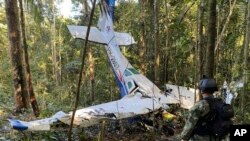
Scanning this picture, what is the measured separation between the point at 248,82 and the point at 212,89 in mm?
4907

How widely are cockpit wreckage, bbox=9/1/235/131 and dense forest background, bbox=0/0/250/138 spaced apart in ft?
4.07

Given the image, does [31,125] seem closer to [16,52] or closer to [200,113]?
[200,113]

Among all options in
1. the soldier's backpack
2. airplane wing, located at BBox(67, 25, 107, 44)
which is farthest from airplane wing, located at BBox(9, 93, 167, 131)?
the soldier's backpack

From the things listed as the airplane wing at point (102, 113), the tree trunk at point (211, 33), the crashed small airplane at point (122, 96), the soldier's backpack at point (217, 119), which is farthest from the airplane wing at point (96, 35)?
the soldier's backpack at point (217, 119)

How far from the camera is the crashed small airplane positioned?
27.4 feet

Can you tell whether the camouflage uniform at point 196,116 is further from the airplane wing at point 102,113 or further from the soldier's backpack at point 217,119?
the airplane wing at point 102,113

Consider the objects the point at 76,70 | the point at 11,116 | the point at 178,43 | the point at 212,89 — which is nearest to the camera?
the point at 212,89

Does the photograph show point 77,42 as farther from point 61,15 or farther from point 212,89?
point 212,89

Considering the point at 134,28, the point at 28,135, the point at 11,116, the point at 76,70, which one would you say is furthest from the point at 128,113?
the point at 76,70

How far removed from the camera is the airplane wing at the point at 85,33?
1181 cm

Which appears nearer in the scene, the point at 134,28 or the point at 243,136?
the point at 243,136

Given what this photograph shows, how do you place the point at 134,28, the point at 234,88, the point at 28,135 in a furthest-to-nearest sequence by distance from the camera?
the point at 134,28
the point at 234,88
the point at 28,135

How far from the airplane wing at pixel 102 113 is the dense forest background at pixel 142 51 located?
1.71 metres

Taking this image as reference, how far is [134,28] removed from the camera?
72.7ft
